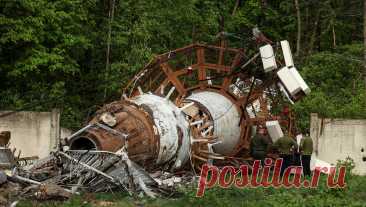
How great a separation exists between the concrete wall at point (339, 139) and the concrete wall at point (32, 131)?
8550mm

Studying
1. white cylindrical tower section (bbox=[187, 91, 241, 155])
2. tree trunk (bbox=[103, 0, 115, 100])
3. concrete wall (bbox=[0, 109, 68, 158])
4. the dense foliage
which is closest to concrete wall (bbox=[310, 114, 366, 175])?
the dense foliage

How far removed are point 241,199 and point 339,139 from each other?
29.5ft

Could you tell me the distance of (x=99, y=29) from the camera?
30.9 meters

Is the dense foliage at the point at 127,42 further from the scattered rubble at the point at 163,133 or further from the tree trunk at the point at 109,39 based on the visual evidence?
the scattered rubble at the point at 163,133

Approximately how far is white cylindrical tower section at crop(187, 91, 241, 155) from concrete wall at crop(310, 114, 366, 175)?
3.43 meters

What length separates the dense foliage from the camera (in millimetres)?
25031

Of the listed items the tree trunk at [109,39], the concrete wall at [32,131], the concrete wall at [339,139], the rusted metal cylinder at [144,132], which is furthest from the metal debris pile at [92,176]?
the tree trunk at [109,39]

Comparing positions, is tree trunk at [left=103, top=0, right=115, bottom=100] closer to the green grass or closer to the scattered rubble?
the scattered rubble

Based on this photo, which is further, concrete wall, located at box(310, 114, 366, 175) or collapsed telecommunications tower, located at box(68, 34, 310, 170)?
concrete wall, located at box(310, 114, 366, 175)

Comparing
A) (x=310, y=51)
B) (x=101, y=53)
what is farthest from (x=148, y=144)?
(x=310, y=51)

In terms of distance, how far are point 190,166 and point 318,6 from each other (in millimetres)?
20042

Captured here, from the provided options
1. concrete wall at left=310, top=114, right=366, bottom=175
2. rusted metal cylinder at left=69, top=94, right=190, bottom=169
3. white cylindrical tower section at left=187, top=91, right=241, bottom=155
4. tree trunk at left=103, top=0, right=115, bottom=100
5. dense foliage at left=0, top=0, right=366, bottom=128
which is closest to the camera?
rusted metal cylinder at left=69, top=94, right=190, bottom=169

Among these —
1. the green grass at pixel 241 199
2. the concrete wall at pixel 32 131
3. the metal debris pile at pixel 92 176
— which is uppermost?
the concrete wall at pixel 32 131

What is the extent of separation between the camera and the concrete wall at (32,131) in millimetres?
20672
